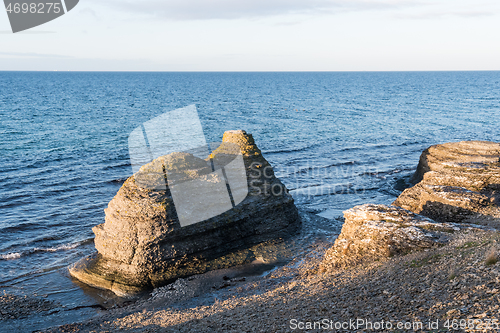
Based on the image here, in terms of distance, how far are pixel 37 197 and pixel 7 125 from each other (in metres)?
40.3

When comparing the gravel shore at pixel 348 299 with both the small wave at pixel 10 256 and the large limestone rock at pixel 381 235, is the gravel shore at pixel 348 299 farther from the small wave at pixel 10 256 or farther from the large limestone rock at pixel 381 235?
the small wave at pixel 10 256

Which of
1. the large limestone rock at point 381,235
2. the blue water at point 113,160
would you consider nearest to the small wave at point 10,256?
the blue water at point 113,160

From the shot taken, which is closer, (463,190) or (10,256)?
(463,190)

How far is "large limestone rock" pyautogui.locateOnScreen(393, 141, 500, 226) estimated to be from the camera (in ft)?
59.9

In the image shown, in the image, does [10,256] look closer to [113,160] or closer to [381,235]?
[381,235]

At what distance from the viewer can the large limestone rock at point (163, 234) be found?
1711cm

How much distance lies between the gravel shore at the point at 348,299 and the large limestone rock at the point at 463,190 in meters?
3.60

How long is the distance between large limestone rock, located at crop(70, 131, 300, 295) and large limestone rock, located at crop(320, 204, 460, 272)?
515cm

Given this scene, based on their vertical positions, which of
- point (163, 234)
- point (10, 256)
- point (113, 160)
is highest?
Result: point (113, 160)

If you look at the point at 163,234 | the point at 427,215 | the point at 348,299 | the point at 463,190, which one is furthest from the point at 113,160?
the point at 348,299

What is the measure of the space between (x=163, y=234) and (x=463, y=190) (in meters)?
16.4

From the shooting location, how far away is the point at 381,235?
1532 cm

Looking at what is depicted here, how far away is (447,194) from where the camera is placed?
19172mm

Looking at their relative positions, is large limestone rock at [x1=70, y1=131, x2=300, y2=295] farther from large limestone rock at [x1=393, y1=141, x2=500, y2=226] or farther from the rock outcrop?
large limestone rock at [x1=393, y1=141, x2=500, y2=226]
